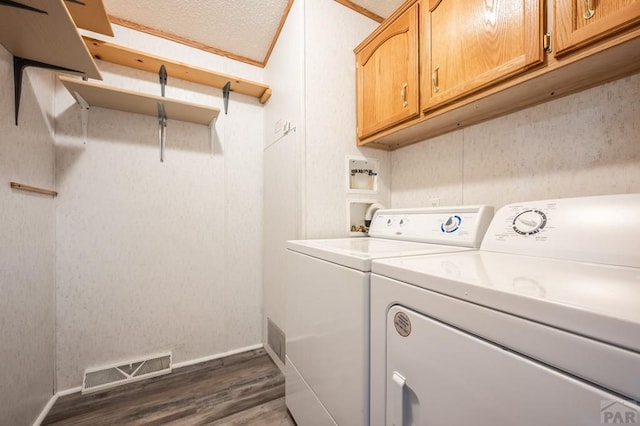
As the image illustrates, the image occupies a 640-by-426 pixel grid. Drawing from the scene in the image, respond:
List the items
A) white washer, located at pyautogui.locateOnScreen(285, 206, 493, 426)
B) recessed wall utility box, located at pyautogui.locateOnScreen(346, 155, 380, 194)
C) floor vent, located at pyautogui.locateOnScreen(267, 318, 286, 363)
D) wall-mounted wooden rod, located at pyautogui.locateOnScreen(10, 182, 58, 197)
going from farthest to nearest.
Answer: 1. floor vent, located at pyautogui.locateOnScreen(267, 318, 286, 363)
2. recessed wall utility box, located at pyautogui.locateOnScreen(346, 155, 380, 194)
3. wall-mounted wooden rod, located at pyautogui.locateOnScreen(10, 182, 58, 197)
4. white washer, located at pyautogui.locateOnScreen(285, 206, 493, 426)

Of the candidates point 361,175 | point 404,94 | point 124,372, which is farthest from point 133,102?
point 124,372

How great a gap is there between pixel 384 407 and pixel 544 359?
48cm

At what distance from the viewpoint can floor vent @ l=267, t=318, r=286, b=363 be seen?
177 centimetres

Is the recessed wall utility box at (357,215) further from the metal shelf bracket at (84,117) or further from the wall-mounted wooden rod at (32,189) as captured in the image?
the metal shelf bracket at (84,117)

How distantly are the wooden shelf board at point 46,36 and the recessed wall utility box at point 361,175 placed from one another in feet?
4.81

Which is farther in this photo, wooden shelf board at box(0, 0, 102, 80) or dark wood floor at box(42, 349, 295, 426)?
dark wood floor at box(42, 349, 295, 426)

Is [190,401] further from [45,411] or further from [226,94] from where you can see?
[226,94]

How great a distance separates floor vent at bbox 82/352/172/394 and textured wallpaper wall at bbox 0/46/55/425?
0.18 meters

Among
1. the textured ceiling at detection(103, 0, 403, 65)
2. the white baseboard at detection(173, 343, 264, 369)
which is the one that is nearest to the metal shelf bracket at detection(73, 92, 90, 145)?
the textured ceiling at detection(103, 0, 403, 65)

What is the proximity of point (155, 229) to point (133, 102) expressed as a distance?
89 centimetres

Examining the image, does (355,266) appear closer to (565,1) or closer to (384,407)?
(384,407)

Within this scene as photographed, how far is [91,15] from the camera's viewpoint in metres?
1.38

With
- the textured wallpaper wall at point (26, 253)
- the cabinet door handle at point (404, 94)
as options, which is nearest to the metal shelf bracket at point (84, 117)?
the textured wallpaper wall at point (26, 253)

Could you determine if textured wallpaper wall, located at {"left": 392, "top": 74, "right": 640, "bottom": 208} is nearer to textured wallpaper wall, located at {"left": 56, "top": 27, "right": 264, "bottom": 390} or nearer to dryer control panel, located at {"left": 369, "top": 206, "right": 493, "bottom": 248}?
dryer control panel, located at {"left": 369, "top": 206, "right": 493, "bottom": 248}
